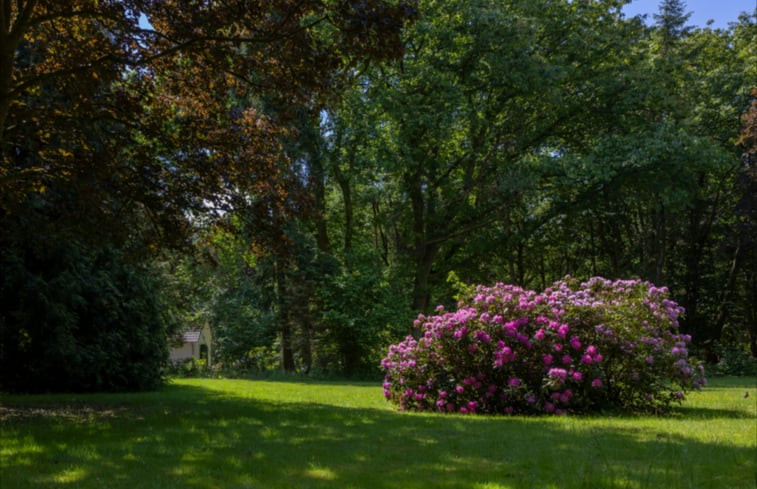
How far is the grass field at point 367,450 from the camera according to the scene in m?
4.41

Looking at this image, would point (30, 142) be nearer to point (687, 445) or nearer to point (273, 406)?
point (273, 406)

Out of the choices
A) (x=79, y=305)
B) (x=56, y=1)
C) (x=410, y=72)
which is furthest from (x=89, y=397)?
(x=410, y=72)

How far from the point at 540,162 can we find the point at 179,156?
48.2ft

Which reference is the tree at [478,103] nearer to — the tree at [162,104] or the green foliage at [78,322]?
the green foliage at [78,322]

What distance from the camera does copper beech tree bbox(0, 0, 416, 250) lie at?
6652mm

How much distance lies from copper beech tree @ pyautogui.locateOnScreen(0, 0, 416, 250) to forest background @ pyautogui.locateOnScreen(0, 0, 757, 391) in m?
0.04

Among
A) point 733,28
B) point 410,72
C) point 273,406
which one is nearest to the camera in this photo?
point 273,406

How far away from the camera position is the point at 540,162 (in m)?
20.6

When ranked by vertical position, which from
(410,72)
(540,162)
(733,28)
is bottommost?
(540,162)

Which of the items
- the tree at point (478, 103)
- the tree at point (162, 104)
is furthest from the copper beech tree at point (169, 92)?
the tree at point (478, 103)

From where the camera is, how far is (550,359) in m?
8.71

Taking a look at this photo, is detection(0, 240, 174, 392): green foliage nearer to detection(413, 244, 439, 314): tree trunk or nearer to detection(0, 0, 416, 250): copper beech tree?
detection(0, 0, 416, 250): copper beech tree

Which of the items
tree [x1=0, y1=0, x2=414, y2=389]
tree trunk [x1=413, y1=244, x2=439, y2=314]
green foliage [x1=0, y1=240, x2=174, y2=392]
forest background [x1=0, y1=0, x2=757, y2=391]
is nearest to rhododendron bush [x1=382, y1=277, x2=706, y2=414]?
forest background [x1=0, y1=0, x2=757, y2=391]

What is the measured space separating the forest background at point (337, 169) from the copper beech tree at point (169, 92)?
39mm
